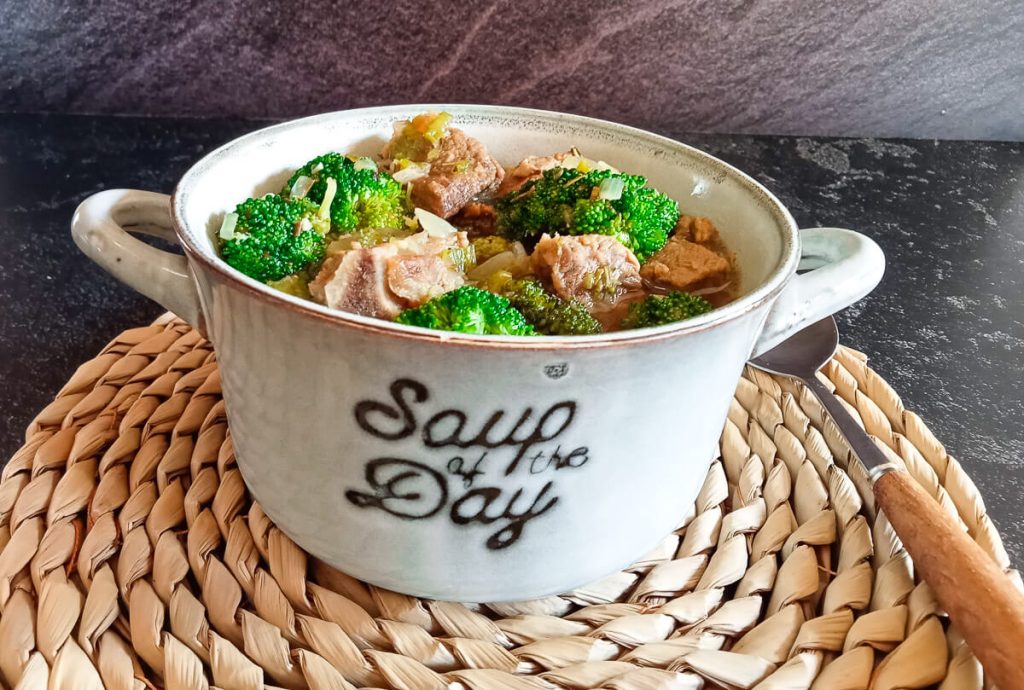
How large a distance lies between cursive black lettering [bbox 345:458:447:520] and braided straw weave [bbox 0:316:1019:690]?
0.14m

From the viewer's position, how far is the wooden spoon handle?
74 centimetres

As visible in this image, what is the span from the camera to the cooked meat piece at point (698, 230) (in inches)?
38.3

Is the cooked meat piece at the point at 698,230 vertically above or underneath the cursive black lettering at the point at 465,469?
above

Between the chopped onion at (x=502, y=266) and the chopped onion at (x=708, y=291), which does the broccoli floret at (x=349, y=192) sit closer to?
the chopped onion at (x=502, y=266)

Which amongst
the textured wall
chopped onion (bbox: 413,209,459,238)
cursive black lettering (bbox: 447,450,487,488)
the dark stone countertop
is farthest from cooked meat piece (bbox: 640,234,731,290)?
the textured wall

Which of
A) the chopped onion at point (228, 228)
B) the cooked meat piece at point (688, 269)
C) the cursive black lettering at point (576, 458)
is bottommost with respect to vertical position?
the cursive black lettering at point (576, 458)

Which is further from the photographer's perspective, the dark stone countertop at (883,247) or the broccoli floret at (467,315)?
the dark stone countertop at (883,247)

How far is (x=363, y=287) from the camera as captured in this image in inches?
31.2

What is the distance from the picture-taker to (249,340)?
0.73 meters

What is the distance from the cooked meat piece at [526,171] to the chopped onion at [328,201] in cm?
22

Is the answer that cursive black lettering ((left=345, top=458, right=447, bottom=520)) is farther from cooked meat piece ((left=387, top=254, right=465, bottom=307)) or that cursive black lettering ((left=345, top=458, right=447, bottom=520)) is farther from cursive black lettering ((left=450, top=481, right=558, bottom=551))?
cooked meat piece ((left=387, top=254, right=465, bottom=307))

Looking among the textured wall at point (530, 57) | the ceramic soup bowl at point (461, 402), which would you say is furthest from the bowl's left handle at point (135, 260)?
the textured wall at point (530, 57)

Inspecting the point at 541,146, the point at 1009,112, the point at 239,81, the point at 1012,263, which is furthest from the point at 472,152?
the point at 1009,112

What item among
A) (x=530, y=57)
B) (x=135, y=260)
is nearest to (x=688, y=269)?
(x=135, y=260)
